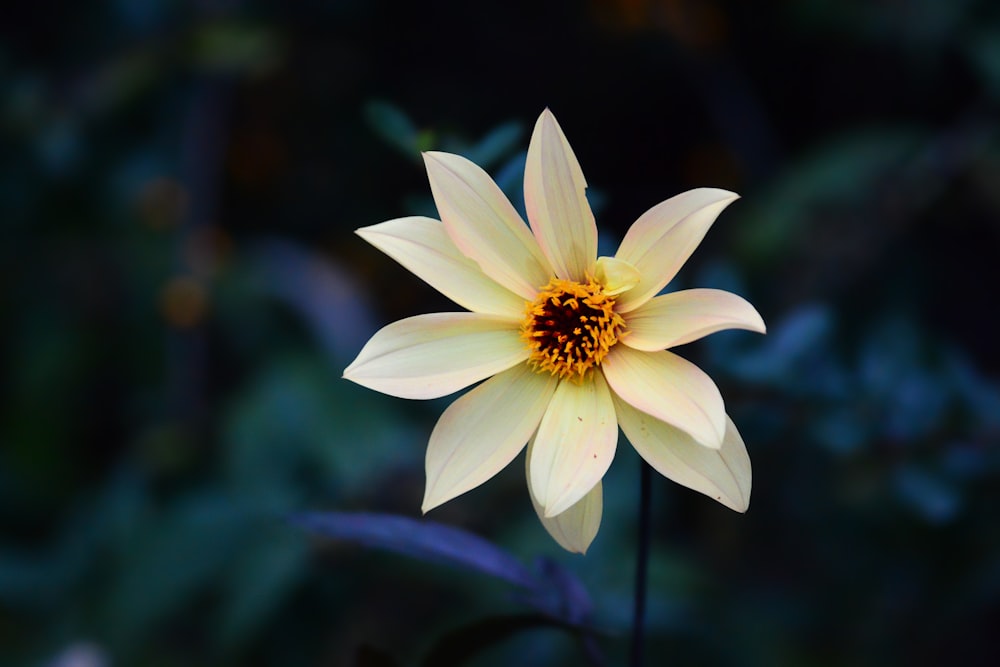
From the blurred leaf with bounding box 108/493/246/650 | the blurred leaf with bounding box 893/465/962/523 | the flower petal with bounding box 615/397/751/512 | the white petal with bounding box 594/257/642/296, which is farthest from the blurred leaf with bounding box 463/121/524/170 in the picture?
the blurred leaf with bounding box 108/493/246/650

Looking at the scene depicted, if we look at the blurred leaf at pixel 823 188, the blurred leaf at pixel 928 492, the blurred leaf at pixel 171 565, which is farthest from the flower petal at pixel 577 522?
the blurred leaf at pixel 823 188

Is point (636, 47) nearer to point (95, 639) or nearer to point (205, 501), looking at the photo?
point (205, 501)

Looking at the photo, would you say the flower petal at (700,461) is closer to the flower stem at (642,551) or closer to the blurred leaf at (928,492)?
the flower stem at (642,551)

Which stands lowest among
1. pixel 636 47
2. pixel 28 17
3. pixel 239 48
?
pixel 239 48

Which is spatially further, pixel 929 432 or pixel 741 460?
pixel 929 432

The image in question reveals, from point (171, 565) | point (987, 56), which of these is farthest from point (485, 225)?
point (987, 56)

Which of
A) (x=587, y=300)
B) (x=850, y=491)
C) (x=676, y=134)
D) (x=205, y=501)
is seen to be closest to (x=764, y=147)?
(x=676, y=134)
